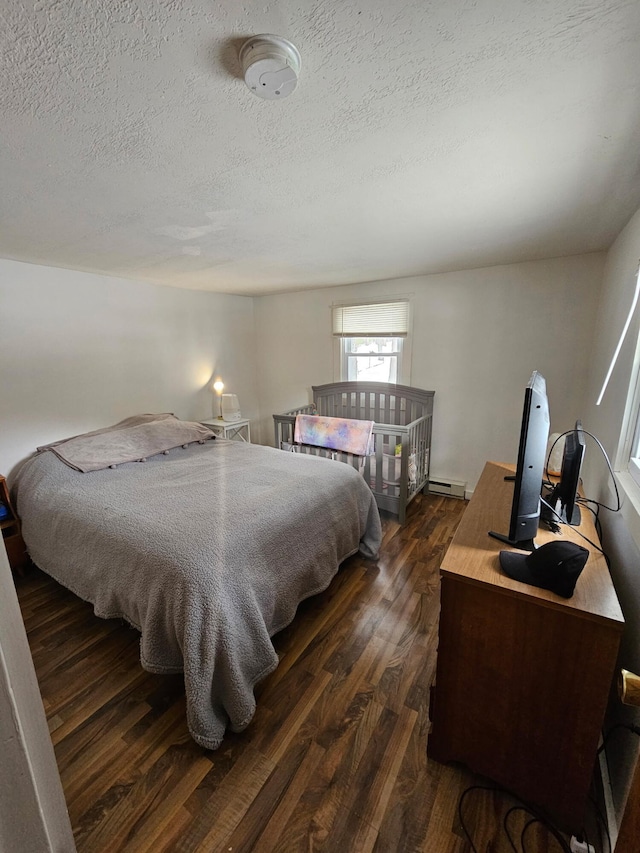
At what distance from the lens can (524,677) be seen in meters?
1.09

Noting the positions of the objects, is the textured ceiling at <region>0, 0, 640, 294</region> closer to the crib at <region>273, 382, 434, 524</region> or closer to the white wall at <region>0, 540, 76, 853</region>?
the white wall at <region>0, 540, 76, 853</region>

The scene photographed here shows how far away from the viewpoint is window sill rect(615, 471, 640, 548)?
1092 mm

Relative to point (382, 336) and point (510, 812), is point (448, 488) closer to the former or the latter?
point (382, 336)

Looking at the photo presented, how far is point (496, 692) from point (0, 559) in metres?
1.39

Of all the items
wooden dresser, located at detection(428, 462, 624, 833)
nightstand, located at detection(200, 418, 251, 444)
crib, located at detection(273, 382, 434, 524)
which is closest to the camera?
wooden dresser, located at detection(428, 462, 624, 833)

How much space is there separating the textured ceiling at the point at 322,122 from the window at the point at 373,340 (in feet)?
4.87

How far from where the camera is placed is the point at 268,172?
136 centimetres

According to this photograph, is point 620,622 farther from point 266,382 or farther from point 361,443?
point 266,382

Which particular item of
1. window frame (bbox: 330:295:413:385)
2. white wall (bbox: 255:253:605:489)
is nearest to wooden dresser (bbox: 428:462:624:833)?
white wall (bbox: 255:253:605:489)

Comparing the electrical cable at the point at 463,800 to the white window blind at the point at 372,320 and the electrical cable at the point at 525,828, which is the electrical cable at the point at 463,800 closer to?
the electrical cable at the point at 525,828

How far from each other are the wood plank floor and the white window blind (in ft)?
8.53

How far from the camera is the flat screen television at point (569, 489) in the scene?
1.31 m

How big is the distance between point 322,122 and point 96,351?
9.04ft

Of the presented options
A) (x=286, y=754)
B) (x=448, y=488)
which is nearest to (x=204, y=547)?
(x=286, y=754)
